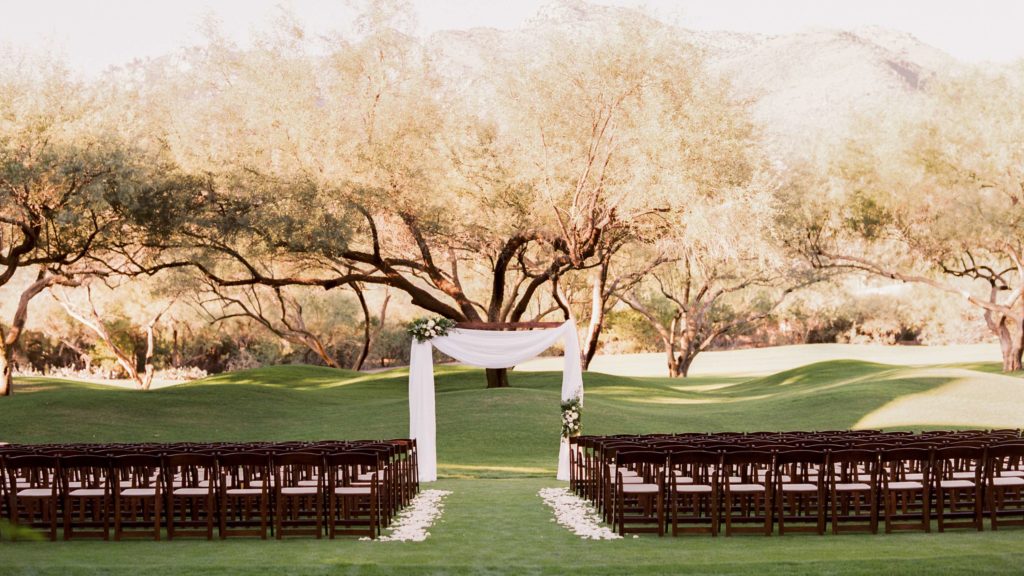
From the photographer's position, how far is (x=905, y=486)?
35.4ft

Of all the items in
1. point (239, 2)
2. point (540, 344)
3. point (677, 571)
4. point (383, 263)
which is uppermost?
point (239, 2)

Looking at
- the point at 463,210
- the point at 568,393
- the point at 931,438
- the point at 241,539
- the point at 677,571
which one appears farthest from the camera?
the point at 463,210

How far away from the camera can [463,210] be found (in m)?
28.3

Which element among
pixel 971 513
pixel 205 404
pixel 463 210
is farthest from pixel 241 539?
pixel 205 404

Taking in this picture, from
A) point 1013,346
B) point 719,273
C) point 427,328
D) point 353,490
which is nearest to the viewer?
point 353,490

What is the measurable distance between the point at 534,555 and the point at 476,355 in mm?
10163

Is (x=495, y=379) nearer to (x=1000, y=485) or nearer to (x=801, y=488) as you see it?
(x=1000, y=485)

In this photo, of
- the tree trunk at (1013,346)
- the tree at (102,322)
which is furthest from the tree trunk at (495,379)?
the tree trunk at (1013,346)

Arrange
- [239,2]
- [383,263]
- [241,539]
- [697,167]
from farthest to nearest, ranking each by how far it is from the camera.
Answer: [239,2] → [383,263] → [697,167] → [241,539]

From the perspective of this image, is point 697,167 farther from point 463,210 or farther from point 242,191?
point 242,191

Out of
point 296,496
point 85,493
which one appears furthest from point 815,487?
point 85,493

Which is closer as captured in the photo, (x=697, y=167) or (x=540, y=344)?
(x=540, y=344)

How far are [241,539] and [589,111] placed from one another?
736 inches

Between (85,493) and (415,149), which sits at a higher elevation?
(415,149)
